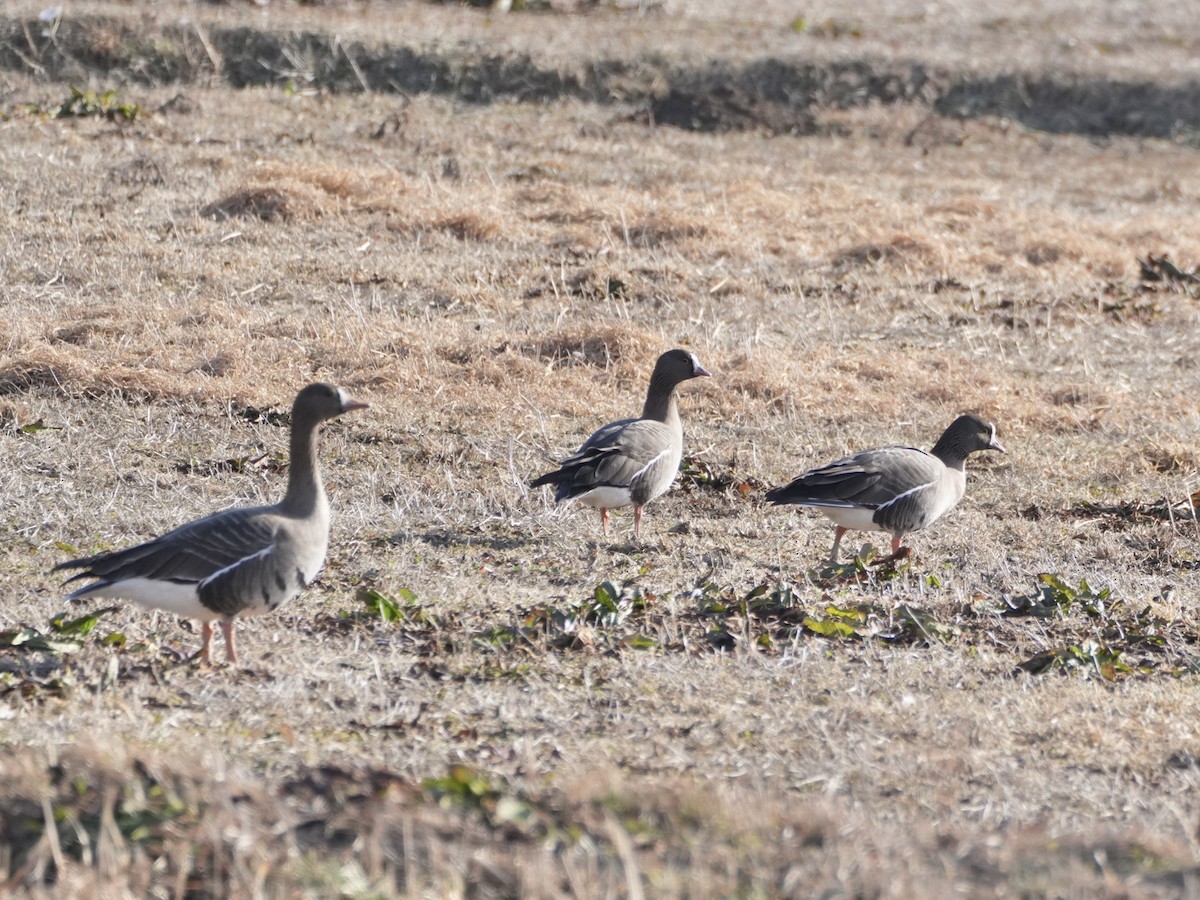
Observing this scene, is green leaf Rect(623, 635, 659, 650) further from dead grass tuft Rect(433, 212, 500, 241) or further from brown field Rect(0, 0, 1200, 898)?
dead grass tuft Rect(433, 212, 500, 241)

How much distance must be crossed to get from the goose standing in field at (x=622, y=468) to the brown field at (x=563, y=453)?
0.30 m

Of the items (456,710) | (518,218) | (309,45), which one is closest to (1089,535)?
(456,710)

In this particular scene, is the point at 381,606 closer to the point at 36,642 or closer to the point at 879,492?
the point at 36,642

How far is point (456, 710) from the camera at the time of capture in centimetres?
591

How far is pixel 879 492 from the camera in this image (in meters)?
8.52

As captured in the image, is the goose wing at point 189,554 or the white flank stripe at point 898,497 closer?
Answer: the goose wing at point 189,554

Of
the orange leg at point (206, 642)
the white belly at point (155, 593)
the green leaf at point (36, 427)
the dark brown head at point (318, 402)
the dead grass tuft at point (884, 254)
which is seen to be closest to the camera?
the white belly at point (155, 593)

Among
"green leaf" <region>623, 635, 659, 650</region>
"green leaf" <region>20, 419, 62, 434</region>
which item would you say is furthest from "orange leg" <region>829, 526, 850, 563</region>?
"green leaf" <region>20, 419, 62, 434</region>

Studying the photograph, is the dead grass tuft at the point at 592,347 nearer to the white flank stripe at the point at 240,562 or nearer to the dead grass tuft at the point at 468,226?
the dead grass tuft at the point at 468,226

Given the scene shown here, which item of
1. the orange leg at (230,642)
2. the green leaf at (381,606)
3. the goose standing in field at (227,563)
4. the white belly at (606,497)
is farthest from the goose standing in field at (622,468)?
the orange leg at (230,642)

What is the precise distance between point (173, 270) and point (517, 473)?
536cm

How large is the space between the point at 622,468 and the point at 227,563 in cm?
294

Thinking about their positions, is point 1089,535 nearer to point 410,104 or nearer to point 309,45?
point 410,104

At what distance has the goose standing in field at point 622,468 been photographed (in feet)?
27.6
